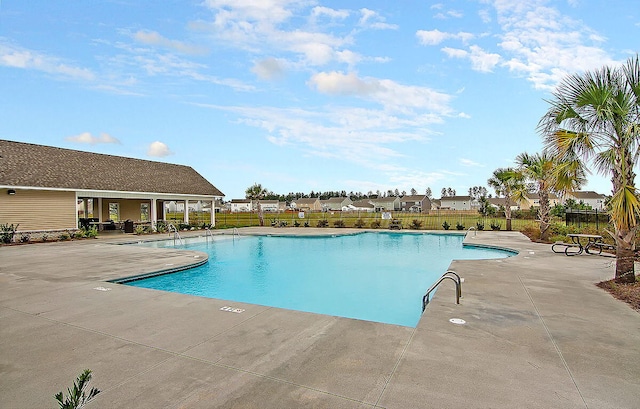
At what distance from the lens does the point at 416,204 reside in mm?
67812

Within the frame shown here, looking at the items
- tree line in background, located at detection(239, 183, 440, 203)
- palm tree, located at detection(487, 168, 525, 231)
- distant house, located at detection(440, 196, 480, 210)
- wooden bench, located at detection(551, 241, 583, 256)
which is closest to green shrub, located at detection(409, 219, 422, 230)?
palm tree, located at detection(487, 168, 525, 231)

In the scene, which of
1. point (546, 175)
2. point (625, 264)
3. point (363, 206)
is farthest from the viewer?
point (363, 206)

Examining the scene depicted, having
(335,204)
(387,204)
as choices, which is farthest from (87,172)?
(335,204)

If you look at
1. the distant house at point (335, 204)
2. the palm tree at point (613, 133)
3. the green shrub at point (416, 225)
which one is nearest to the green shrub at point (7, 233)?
the palm tree at point (613, 133)

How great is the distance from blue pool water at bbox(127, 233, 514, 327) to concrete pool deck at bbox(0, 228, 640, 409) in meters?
1.95

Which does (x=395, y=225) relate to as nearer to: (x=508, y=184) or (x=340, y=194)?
(x=508, y=184)

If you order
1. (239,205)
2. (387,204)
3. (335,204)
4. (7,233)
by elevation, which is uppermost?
(239,205)

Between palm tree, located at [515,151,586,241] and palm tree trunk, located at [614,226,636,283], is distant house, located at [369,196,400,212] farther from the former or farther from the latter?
palm tree trunk, located at [614,226,636,283]

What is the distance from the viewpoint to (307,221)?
→ 26453 millimetres

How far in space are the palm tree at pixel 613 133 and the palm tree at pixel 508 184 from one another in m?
12.7

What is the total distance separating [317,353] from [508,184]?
21463 millimetres

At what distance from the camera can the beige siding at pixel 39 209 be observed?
49.2ft

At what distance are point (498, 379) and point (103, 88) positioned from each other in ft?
63.6

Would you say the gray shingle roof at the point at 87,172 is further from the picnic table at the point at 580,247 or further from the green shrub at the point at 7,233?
the picnic table at the point at 580,247
